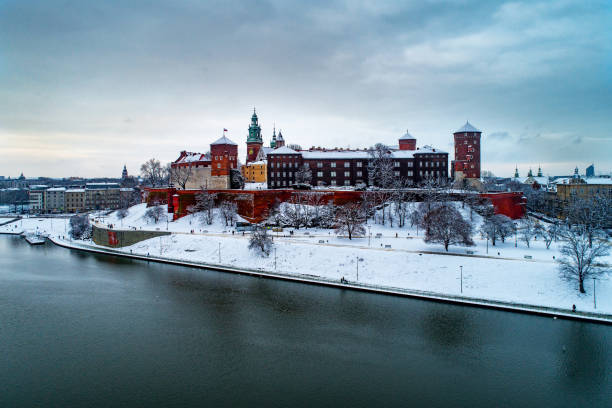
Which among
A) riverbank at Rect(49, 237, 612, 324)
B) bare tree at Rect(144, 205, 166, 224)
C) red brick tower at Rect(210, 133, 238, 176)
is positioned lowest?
riverbank at Rect(49, 237, 612, 324)

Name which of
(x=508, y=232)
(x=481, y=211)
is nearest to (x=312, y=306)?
(x=508, y=232)

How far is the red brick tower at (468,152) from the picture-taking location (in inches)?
2359

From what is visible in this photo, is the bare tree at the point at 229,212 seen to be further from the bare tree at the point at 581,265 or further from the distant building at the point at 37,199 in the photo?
the distant building at the point at 37,199

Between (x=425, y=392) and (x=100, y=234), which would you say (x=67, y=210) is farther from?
(x=425, y=392)

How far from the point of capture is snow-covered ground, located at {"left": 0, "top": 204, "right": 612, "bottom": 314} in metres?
28.0

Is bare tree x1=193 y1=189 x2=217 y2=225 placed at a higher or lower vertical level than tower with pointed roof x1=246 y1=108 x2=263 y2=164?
lower

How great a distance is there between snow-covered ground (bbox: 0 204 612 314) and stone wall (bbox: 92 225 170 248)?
3.13 feet

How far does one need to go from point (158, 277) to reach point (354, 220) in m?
20.1

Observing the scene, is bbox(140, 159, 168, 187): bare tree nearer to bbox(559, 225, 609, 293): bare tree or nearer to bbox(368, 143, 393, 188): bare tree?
bbox(368, 143, 393, 188): bare tree

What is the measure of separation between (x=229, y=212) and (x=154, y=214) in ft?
40.3

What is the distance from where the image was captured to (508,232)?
36.8 metres

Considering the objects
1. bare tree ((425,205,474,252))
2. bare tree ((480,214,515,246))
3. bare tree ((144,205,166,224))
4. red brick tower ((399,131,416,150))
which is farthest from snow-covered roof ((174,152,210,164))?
bare tree ((480,214,515,246))

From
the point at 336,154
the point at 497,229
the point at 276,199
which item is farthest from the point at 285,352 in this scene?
the point at 336,154

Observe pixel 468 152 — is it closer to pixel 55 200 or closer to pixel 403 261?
pixel 403 261
